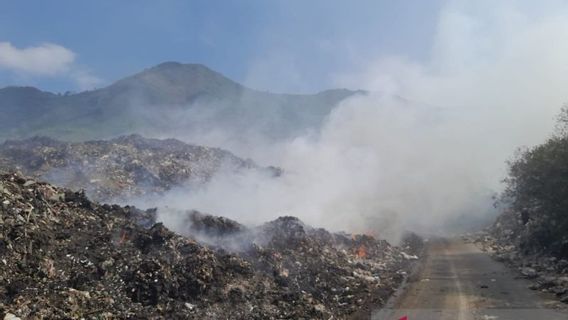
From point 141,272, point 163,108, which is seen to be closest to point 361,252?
point 141,272

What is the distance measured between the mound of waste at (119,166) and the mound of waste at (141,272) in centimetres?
1200

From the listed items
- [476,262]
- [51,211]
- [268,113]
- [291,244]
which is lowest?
[476,262]

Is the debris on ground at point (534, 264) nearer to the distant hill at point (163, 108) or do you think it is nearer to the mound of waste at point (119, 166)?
the mound of waste at point (119, 166)

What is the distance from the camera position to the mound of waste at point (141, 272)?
1040 centimetres

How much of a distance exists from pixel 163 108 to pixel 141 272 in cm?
10678

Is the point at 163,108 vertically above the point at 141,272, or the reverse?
the point at 163,108

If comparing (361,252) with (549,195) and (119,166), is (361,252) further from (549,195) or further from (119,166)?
(119,166)

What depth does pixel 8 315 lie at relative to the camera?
8.70 metres

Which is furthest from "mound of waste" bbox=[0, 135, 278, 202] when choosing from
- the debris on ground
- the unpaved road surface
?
the debris on ground

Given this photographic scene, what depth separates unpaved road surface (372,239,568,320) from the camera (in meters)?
12.5

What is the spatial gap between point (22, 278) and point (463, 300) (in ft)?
38.5

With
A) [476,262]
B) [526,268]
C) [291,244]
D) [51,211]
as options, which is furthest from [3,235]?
[476,262]

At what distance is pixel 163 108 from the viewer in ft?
376

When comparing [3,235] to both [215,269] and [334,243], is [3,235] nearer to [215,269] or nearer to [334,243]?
[215,269]
